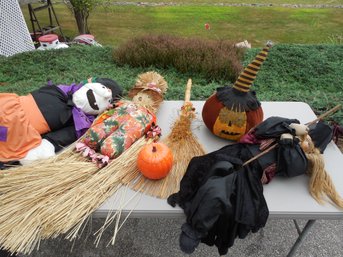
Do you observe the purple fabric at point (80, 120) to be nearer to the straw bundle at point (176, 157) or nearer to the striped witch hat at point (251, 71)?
the straw bundle at point (176, 157)

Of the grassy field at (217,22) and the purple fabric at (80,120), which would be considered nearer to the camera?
the purple fabric at (80,120)

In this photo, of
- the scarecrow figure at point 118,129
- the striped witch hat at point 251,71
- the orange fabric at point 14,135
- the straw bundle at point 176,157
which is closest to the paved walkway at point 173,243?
the straw bundle at point 176,157

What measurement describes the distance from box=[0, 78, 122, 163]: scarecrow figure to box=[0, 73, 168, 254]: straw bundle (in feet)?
0.43

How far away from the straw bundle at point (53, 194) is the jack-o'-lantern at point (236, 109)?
1.87 ft

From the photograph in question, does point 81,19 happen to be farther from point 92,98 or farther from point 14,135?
point 14,135

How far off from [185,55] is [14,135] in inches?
123

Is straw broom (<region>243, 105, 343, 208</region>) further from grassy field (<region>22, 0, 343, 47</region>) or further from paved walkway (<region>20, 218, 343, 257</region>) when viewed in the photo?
grassy field (<region>22, 0, 343, 47</region>)

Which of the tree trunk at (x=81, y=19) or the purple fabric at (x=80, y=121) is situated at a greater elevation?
the purple fabric at (x=80, y=121)

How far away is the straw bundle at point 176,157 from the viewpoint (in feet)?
5.79

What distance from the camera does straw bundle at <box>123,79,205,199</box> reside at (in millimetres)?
1766

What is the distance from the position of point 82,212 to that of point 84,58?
3.71 meters

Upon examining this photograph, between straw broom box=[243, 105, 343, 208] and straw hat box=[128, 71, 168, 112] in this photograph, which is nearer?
straw broom box=[243, 105, 343, 208]

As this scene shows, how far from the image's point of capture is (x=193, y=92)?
3.44 m

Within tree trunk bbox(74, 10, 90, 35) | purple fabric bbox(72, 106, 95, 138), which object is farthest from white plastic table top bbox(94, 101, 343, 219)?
tree trunk bbox(74, 10, 90, 35)
